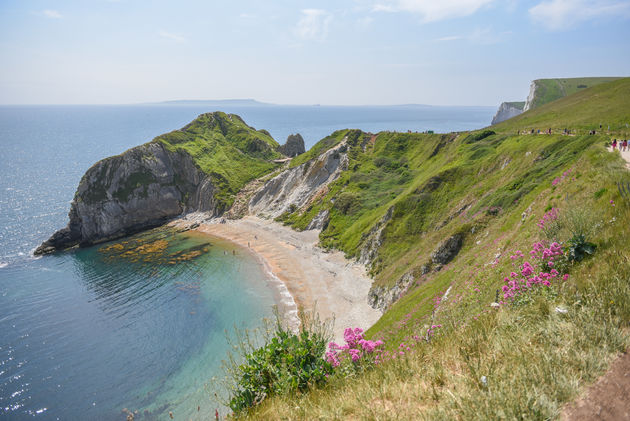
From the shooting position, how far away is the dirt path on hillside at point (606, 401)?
16.8 feet

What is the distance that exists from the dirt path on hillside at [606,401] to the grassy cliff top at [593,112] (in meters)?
53.5

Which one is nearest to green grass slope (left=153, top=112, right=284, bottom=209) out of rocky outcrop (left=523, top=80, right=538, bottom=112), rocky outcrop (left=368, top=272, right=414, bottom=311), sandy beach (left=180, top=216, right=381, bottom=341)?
sandy beach (left=180, top=216, right=381, bottom=341)

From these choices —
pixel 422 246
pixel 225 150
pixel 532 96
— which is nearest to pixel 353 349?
pixel 422 246

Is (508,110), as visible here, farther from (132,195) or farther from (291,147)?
(132,195)

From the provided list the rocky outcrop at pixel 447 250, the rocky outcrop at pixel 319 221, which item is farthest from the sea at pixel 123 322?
the rocky outcrop at pixel 447 250

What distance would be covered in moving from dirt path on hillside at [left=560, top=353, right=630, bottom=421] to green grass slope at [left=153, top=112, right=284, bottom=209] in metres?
101

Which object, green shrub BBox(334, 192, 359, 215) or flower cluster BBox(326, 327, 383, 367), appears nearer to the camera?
flower cluster BBox(326, 327, 383, 367)

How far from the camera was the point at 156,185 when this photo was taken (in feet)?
335

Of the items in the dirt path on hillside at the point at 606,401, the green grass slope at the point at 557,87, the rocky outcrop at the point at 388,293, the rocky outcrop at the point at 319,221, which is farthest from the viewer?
the green grass slope at the point at 557,87

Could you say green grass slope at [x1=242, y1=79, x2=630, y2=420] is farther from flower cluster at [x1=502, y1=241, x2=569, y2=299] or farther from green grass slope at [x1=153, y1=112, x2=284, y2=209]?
green grass slope at [x1=153, y1=112, x2=284, y2=209]

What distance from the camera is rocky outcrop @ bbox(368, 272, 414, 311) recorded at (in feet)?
118

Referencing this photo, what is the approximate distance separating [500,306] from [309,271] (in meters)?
49.4

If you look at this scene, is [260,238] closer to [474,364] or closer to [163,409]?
[163,409]

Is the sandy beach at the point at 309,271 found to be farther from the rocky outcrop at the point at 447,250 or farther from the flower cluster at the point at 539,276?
the flower cluster at the point at 539,276
